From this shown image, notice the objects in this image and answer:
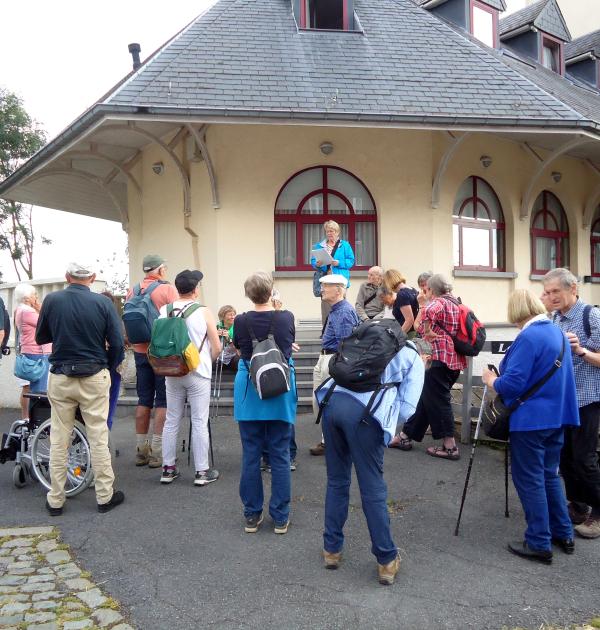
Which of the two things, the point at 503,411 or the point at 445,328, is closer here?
the point at 503,411

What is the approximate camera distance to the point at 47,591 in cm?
347

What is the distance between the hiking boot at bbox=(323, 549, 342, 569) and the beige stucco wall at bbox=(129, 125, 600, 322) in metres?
7.33

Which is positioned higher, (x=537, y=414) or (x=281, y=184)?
(x=281, y=184)

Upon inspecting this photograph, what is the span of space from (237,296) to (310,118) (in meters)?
3.35

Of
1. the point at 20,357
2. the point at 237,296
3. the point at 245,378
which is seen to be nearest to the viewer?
the point at 245,378

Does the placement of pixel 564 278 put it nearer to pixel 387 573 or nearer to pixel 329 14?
pixel 387 573

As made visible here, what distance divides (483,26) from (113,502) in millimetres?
14654

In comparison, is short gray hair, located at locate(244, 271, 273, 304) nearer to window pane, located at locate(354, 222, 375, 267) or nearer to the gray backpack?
the gray backpack

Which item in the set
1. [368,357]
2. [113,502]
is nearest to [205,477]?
[113,502]

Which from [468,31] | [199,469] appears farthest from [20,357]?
[468,31]

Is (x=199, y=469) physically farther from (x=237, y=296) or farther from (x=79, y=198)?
(x=79, y=198)

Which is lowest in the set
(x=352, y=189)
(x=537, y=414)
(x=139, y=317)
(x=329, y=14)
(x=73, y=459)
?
(x=73, y=459)

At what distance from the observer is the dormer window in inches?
488

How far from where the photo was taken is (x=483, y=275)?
1178 cm
